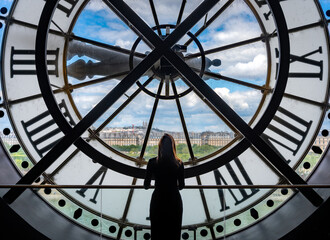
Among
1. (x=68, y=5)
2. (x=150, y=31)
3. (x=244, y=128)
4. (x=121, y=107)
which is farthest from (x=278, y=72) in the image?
(x=68, y=5)

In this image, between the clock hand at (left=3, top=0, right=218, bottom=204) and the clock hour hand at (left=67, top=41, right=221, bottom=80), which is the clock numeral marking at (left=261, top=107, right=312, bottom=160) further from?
the clock hand at (left=3, top=0, right=218, bottom=204)

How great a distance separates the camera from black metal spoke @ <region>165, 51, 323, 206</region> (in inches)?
126

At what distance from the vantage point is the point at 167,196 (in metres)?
2.47

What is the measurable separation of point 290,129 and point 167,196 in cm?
276

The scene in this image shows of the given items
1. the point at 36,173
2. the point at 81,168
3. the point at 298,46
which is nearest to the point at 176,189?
the point at 36,173

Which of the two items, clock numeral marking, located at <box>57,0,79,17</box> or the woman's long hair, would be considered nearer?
the woman's long hair

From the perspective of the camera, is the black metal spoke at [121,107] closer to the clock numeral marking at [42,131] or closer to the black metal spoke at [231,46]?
the clock numeral marking at [42,131]

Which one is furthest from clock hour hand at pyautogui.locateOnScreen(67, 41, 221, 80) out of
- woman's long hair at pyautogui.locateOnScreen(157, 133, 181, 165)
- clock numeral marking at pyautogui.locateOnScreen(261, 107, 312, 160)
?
woman's long hair at pyautogui.locateOnScreen(157, 133, 181, 165)

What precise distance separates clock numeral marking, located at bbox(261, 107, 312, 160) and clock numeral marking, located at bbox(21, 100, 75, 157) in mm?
2636

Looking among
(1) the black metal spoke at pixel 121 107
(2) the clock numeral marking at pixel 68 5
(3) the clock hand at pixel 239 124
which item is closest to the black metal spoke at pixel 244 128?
(3) the clock hand at pixel 239 124

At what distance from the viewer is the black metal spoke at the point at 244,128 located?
320 centimetres

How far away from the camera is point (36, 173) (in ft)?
10.6

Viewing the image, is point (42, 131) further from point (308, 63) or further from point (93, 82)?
point (308, 63)

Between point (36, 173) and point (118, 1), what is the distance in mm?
1654
